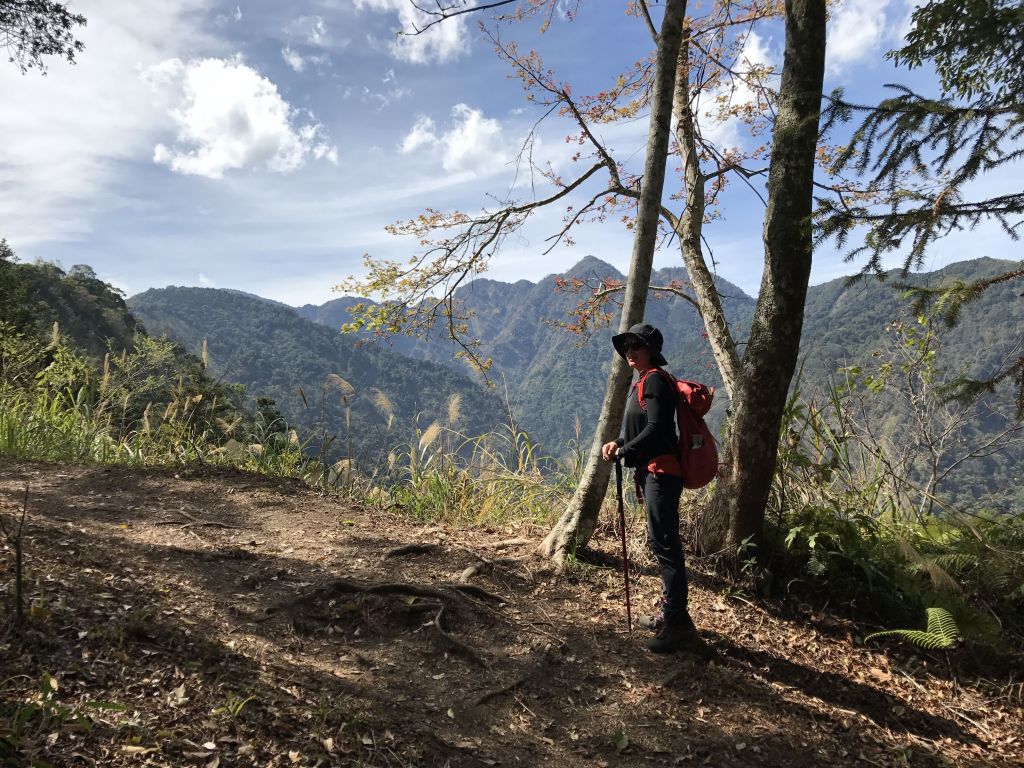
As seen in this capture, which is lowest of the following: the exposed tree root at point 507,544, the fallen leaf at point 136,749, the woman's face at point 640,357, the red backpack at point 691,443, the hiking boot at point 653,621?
the hiking boot at point 653,621

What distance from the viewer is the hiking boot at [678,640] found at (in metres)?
3.58

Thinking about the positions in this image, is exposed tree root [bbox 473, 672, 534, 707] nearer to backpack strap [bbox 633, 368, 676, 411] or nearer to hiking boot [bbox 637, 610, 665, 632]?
hiking boot [bbox 637, 610, 665, 632]

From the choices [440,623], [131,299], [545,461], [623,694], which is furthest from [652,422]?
[131,299]

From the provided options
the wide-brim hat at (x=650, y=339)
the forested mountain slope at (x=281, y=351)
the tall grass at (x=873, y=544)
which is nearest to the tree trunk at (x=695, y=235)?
the tall grass at (x=873, y=544)

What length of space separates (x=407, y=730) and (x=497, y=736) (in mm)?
478

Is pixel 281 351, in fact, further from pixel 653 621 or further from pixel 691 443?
pixel 691 443

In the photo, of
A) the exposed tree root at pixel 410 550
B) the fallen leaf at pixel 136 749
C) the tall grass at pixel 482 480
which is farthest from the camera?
the tall grass at pixel 482 480

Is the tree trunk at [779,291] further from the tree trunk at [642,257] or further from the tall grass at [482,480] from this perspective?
the tall grass at [482,480]

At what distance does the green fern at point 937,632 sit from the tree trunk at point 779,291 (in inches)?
42.0

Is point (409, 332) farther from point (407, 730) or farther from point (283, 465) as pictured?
point (407, 730)

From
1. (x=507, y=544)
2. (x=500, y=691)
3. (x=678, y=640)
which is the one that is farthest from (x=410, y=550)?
(x=678, y=640)

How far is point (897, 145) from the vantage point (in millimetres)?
3547

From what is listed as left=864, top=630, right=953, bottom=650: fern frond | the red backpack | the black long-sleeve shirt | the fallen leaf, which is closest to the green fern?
left=864, top=630, right=953, bottom=650: fern frond

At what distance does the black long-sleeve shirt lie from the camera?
349 centimetres
